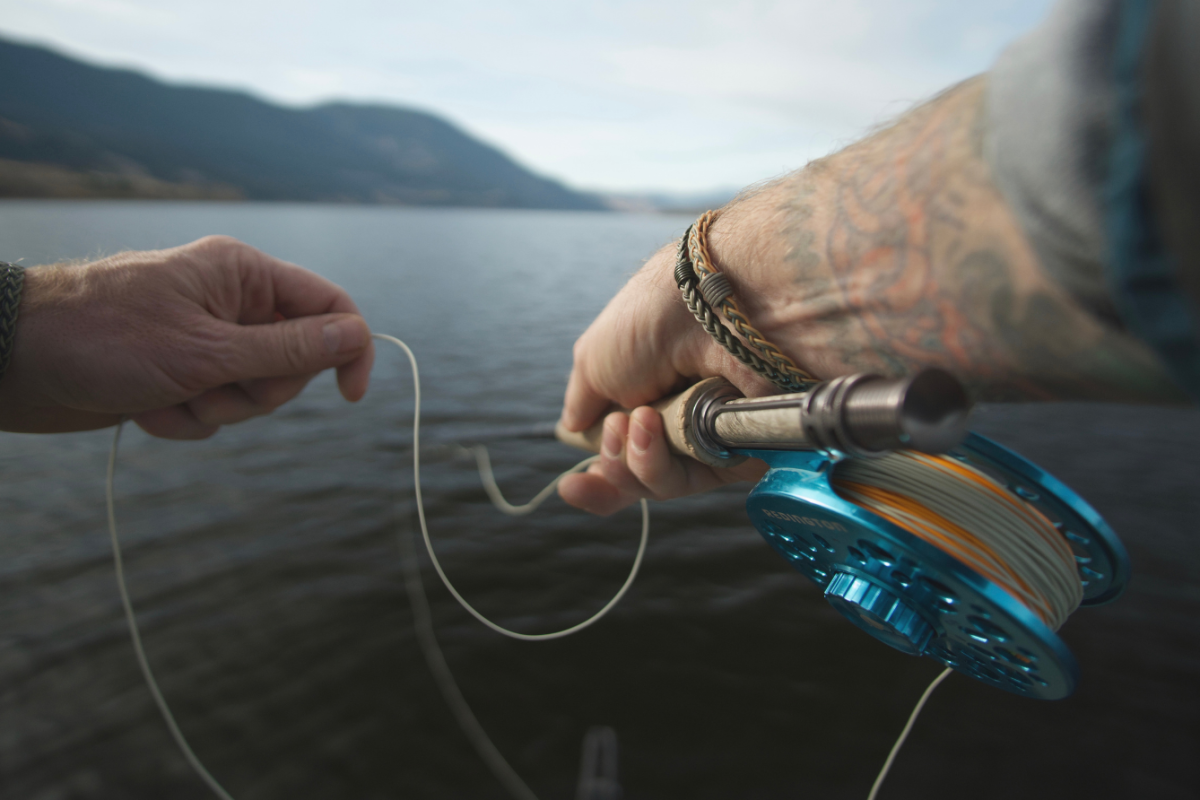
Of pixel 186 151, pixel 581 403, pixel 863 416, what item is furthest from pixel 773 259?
pixel 186 151

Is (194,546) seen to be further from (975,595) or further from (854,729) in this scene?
(975,595)

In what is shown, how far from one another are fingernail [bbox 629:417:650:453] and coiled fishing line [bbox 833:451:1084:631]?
868 millimetres

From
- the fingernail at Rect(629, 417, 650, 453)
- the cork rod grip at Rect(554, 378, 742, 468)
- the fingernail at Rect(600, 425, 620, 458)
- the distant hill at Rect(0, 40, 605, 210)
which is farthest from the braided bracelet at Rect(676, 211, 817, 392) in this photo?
the distant hill at Rect(0, 40, 605, 210)

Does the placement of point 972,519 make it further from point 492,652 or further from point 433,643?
point 433,643

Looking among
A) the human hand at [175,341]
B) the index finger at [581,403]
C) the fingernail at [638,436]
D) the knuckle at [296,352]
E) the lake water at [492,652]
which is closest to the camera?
the fingernail at [638,436]

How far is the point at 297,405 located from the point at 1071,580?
8519mm

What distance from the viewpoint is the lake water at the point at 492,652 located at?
300 cm

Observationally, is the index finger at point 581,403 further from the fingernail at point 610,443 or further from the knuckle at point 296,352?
the knuckle at point 296,352

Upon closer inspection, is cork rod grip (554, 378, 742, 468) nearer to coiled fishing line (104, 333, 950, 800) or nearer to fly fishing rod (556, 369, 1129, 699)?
fly fishing rod (556, 369, 1129, 699)

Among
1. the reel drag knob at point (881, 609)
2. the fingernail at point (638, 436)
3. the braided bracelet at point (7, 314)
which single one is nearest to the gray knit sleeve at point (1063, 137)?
the reel drag knob at point (881, 609)

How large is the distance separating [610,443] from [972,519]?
1.28 meters

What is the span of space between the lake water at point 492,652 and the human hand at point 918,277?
0.30 meters

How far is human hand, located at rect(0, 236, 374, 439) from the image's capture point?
214 centimetres

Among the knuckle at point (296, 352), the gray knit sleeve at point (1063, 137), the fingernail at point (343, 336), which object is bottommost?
the knuckle at point (296, 352)
